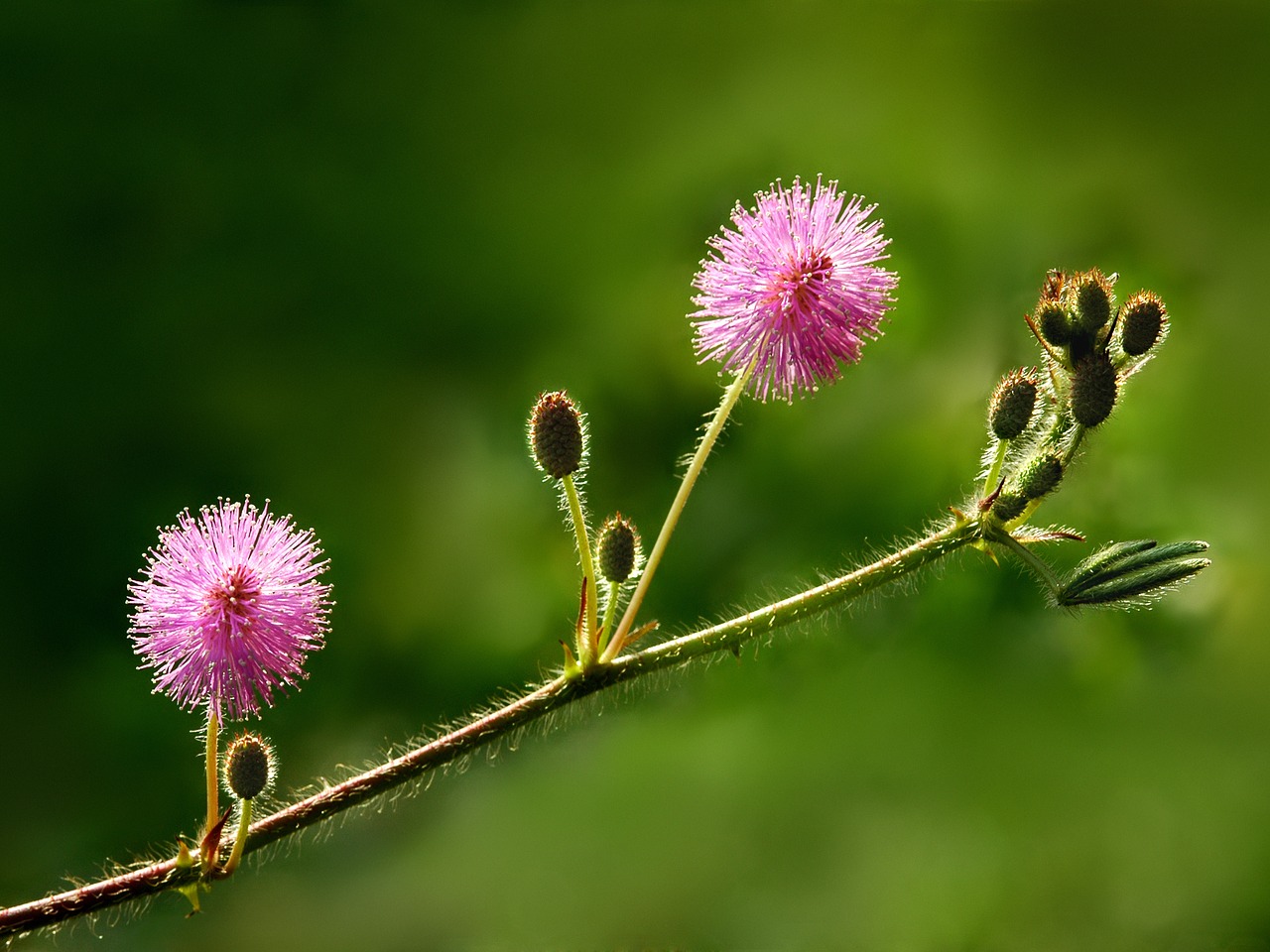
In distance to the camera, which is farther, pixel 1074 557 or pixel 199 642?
pixel 1074 557

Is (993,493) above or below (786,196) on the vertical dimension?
below

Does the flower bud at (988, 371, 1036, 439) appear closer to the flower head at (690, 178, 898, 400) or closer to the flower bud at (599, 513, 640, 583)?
the flower head at (690, 178, 898, 400)

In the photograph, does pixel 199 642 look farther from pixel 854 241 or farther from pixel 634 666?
pixel 854 241

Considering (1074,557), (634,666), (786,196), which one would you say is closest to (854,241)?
(786,196)

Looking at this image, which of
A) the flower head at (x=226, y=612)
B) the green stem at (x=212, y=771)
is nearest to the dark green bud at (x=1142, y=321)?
the flower head at (x=226, y=612)

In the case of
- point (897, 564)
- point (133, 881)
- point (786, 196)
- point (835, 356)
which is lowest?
point (133, 881)

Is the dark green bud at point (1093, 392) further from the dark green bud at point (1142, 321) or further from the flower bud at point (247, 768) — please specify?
the flower bud at point (247, 768)
